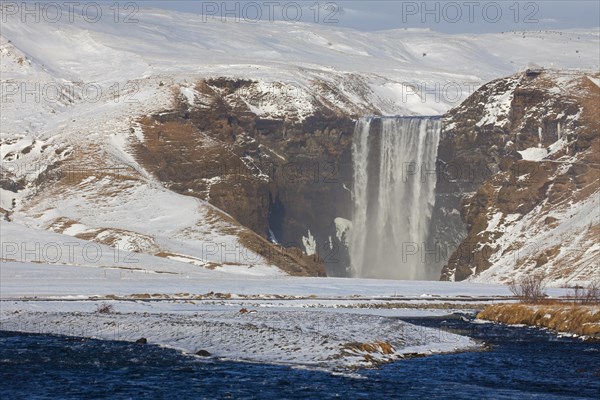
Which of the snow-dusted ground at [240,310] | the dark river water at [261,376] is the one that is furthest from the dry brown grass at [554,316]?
the dark river water at [261,376]

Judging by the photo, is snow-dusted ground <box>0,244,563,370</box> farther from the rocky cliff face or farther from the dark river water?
the rocky cliff face

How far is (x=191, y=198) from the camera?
635ft

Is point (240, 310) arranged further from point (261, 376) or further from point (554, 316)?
point (261, 376)

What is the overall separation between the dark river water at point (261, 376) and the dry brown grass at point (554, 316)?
32.8ft

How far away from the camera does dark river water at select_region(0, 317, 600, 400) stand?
50.1 meters

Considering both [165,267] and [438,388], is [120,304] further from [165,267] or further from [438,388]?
[165,267]

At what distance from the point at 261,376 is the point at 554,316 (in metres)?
34.0

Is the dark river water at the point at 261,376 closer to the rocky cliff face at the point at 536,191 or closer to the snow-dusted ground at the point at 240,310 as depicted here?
the snow-dusted ground at the point at 240,310

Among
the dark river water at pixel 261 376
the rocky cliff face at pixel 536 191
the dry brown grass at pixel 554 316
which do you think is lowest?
the dark river water at pixel 261 376

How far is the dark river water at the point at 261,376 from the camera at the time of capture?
1972 inches

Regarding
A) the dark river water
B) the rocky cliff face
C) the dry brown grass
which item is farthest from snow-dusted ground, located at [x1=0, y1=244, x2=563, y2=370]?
the rocky cliff face

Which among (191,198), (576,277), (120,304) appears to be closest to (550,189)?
(576,277)

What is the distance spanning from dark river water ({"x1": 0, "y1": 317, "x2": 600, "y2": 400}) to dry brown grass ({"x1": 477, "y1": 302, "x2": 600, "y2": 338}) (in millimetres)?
10001

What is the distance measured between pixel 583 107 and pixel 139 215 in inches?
2803
